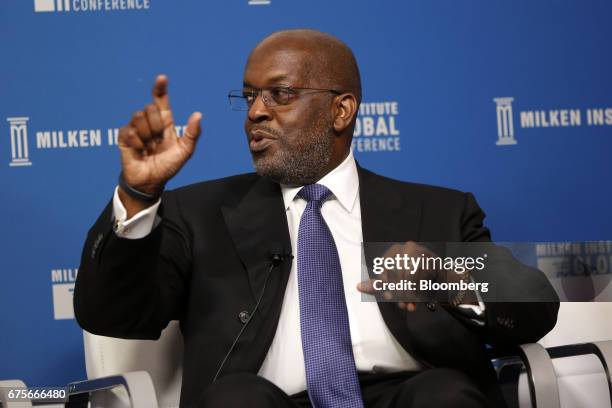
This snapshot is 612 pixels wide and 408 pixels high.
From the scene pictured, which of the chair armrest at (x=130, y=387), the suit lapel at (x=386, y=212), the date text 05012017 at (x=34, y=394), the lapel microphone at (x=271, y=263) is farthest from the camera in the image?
the suit lapel at (x=386, y=212)

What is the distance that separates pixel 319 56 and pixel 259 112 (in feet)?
0.91

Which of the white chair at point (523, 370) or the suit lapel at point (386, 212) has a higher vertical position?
the suit lapel at point (386, 212)

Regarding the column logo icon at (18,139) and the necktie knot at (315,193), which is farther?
the column logo icon at (18,139)

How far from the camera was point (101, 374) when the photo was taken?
2.66 meters

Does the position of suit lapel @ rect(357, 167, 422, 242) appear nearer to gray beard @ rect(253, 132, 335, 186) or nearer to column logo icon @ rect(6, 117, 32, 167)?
gray beard @ rect(253, 132, 335, 186)

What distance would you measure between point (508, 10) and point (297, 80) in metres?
1.21

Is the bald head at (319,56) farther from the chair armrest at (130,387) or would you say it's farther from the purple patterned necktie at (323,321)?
the chair armrest at (130,387)

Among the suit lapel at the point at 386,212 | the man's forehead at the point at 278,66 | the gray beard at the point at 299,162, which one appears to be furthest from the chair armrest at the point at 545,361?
the man's forehead at the point at 278,66

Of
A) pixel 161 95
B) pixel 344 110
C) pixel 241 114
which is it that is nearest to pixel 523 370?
pixel 344 110

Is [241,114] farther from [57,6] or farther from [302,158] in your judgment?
[302,158]

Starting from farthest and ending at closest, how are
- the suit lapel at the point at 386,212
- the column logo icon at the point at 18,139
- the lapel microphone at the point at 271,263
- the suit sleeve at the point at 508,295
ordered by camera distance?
the column logo icon at the point at 18,139 → the suit lapel at the point at 386,212 → the lapel microphone at the point at 271,263 → the suit sleeve at the point at 508,295

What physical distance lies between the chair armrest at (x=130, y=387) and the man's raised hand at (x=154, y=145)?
0.49m

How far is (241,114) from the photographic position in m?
3.54

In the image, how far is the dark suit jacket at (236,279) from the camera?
231 cm
